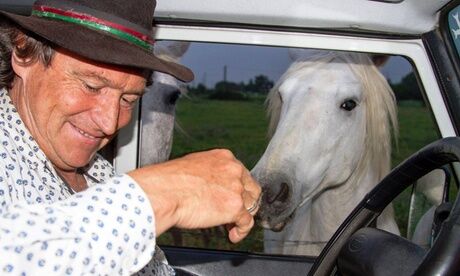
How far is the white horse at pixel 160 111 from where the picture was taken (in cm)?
244

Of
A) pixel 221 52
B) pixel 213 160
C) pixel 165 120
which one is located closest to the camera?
pixel 213 160

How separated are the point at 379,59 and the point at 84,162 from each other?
3.68 feet

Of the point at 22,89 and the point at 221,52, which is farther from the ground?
the point at 221,52

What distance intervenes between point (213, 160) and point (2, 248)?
45 cm

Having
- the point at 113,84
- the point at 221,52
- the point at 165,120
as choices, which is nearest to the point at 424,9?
the point at 221,52

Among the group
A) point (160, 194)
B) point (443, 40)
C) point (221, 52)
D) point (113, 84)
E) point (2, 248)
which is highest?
point (443, 40)

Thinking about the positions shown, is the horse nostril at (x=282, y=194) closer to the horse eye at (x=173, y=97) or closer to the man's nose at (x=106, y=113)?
the horse eye at (x=173, y=97)

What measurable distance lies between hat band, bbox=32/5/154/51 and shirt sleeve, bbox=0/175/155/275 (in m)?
0.51

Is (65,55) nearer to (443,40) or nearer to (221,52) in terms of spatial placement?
(221,52)

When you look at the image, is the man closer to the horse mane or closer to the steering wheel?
the steering wheel

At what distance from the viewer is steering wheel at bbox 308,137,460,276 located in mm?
1201

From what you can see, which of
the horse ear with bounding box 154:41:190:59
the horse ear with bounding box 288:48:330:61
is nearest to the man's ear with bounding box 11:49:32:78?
the horse ear with bounding box 154:41:190:59

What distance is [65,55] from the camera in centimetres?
163

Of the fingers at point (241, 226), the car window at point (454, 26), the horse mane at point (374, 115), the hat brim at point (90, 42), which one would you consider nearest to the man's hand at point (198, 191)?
the fingers at point (241, 226)
